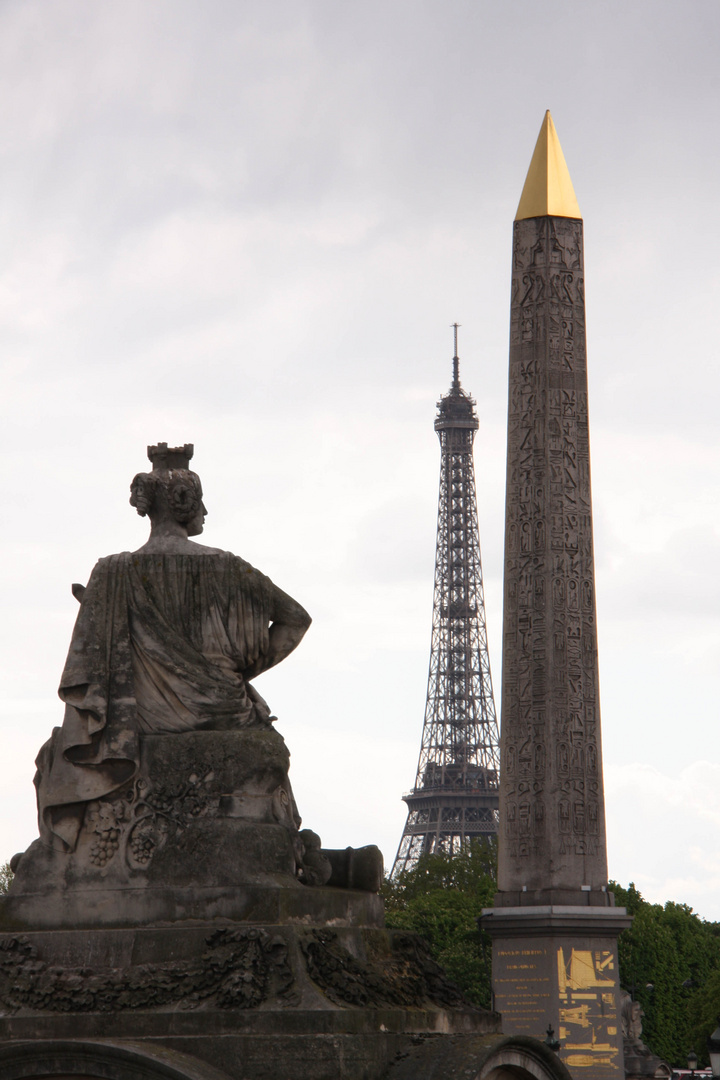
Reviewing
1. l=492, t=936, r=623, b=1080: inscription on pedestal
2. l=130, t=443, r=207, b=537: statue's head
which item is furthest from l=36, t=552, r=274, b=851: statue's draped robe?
l=492, t=936, r=623, b=1080: inscription on pedestal

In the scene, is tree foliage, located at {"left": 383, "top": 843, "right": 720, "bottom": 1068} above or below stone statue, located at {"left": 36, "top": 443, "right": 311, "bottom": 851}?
above

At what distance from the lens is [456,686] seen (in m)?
104

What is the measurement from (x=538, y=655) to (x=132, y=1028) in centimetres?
2383

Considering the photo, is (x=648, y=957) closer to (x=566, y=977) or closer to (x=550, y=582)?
(x=566, y=977)

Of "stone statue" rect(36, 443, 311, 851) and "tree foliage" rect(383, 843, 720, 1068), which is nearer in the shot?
"stone statue" rect(36, 443, 311, 851)

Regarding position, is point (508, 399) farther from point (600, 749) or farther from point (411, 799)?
point (411, 799)

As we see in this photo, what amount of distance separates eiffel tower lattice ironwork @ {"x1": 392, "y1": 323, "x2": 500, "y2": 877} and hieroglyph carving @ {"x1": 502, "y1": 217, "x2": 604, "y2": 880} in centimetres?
5241

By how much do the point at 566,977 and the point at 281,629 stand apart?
77.3ft

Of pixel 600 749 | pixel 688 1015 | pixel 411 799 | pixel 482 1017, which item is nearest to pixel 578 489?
pixel 600 749

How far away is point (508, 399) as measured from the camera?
35.8 metres

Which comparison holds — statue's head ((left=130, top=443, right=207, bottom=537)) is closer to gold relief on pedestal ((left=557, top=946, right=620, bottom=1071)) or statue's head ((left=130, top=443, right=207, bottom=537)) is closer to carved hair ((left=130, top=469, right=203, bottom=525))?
carved hair ((left=130, top=469, right=203, bottom=525))

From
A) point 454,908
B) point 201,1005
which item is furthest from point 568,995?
point 454,908

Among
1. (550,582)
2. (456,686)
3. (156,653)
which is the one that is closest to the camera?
(156,653)

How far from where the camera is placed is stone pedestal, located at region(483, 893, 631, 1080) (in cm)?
3375
